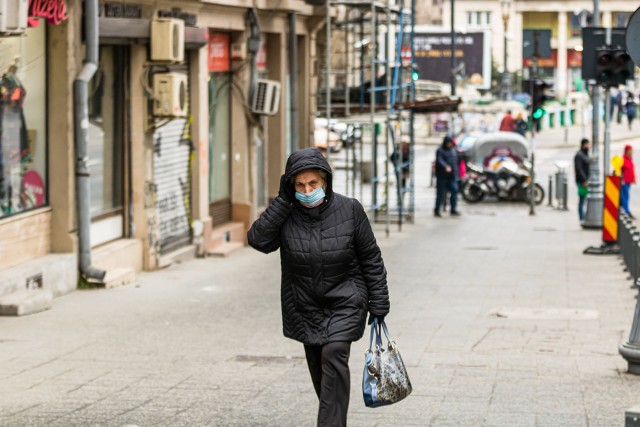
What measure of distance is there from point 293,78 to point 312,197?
18.7m

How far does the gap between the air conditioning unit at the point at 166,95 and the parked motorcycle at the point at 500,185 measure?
17026 mm

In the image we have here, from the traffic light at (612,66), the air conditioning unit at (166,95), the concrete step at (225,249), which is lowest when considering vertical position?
the concrete step at (225,249)

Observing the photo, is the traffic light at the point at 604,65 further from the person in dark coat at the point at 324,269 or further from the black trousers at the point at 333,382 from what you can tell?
the black trousers at the point at 333,382

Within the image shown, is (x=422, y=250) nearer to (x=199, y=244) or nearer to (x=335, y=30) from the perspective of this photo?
(x=199, y=244)

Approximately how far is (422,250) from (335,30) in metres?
7.64

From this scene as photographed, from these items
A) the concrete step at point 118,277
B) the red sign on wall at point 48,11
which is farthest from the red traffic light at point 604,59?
the red sign on wall at point 48,11

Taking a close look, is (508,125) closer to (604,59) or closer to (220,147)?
(604,59)

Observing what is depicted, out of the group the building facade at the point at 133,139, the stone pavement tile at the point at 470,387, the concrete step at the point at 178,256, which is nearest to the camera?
the stone pavement tile at the point at 470,387

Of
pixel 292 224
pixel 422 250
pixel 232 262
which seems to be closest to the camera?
pixel 292 224

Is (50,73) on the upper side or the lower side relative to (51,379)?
upper

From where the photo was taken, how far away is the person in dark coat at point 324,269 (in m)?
8.27

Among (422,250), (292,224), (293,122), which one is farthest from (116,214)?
(292,224)

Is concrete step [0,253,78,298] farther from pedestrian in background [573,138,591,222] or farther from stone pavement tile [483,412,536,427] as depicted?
pedestrian in background [573,138,591,222]

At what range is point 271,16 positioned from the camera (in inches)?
988
